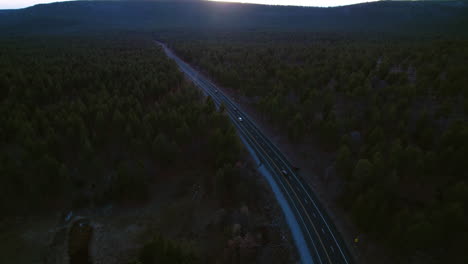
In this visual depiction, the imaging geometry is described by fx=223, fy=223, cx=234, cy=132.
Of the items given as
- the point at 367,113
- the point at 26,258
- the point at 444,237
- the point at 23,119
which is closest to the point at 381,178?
the point at 444,237

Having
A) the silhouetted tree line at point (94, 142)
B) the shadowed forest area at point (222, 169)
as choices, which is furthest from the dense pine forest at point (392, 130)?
the silhouetted tree line at point (94, 142)

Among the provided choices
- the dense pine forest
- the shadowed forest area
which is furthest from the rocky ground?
the dense pine forest

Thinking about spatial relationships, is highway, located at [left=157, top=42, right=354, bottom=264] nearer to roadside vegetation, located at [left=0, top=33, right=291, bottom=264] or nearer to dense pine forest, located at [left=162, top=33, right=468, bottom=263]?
roadside vegetation, located at [left=0, top=33, right=291, bottom=264]

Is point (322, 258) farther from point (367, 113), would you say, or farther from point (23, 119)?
point (23, 119)

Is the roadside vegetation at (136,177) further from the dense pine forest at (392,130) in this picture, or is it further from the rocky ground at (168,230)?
the dense pine forest at (392,130)

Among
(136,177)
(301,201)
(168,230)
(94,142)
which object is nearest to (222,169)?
(168,230)

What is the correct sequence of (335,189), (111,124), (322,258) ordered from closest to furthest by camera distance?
(322,258)
(335,189)
(111,124)
